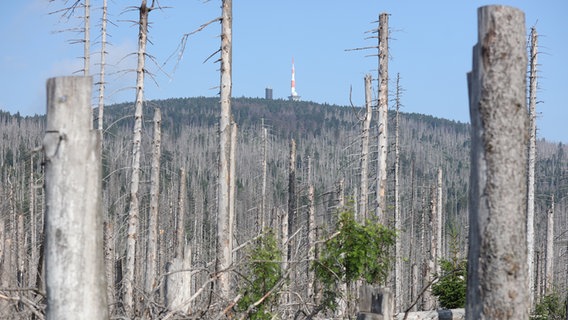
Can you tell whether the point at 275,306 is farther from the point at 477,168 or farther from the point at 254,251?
the point at 477,168

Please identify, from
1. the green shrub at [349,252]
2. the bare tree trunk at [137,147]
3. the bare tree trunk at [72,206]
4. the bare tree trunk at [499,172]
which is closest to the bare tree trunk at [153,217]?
the bare tree trunk at [137,147]

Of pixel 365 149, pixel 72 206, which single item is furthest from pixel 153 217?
pixel 72 206

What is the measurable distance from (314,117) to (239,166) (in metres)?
56.3

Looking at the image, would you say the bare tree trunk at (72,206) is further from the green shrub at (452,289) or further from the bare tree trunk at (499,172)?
the green shrub at (452,289)

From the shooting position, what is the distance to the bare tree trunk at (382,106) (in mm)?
17953

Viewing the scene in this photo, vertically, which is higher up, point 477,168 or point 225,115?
point 225,115

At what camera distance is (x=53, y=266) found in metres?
4.50

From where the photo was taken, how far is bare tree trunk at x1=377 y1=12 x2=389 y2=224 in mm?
17953

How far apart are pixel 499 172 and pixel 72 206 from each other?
284 cm

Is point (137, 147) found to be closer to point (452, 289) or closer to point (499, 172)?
point (452, 289)

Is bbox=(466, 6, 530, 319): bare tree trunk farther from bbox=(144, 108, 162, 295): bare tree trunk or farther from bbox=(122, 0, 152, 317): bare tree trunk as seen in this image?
bbox=(144, 108, 162, 295): bare tree trunk

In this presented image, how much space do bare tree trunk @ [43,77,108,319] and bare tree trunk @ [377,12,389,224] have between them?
43.8 feet

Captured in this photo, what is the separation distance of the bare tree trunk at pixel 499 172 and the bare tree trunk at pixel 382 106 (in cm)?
1240

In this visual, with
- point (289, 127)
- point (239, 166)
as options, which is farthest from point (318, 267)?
point (289, 127)
